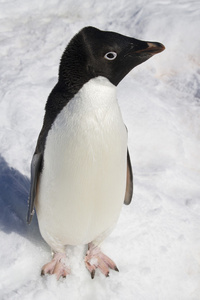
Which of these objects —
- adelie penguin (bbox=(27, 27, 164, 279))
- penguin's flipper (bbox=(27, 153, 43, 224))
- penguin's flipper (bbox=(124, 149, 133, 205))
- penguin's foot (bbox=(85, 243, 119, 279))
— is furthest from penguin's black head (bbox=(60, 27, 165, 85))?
penguin's foot (bbox=(85, 243, 119, 279))

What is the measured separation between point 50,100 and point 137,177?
0.85 meters

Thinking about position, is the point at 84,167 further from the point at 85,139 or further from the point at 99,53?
the point at 99,53

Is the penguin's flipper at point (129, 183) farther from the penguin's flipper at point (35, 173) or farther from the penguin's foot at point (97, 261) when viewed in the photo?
the penguin's flipper at point (35, 173)

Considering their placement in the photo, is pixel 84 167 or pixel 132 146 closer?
pixel 84 167

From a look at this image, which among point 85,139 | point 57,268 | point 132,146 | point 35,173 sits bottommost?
point 132,146

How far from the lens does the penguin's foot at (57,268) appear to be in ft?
5.40

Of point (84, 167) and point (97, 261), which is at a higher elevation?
point (84, 167)

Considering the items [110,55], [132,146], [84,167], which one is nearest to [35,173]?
[84,167]

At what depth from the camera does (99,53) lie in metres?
1.38

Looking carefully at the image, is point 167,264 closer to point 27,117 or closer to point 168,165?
point 168,165

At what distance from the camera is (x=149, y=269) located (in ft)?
5.76

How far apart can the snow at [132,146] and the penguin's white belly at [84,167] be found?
0.20m

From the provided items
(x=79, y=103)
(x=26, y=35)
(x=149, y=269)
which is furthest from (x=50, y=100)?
(x=26, y=35)

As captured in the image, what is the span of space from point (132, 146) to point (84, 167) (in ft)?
3.11
